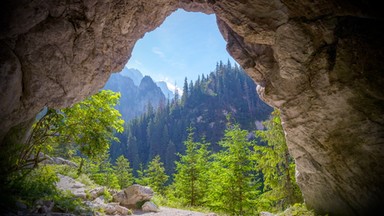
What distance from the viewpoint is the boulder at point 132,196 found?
15.1 meters

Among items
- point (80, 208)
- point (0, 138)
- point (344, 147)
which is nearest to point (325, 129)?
point (344, 147)

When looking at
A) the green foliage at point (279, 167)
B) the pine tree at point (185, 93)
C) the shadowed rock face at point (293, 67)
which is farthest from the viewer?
the pine tree at point (185, 93)

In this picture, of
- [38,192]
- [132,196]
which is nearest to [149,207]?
[132,196]

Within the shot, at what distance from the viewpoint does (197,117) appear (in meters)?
124

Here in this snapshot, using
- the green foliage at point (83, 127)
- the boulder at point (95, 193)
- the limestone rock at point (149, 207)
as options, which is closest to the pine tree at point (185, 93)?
the boulder at point (95, 193)

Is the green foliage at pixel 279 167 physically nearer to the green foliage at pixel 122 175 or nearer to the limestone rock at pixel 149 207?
the limestone rock at pixel 149 207

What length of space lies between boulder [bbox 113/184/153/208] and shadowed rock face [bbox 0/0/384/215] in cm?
832

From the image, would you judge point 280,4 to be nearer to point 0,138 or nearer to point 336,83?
point 336,83

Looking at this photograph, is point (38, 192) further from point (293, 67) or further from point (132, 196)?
point (293, 67)

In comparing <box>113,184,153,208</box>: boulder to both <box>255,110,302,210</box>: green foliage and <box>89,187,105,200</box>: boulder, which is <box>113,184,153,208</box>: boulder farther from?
<box>255,110,302,210</box>: green foliage

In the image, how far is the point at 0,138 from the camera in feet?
24.2

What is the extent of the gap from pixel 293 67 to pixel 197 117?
116028mm

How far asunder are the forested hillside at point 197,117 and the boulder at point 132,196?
89289 mm

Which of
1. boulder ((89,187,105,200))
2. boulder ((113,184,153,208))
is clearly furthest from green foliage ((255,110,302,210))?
boulder ((89,187,105,200))
